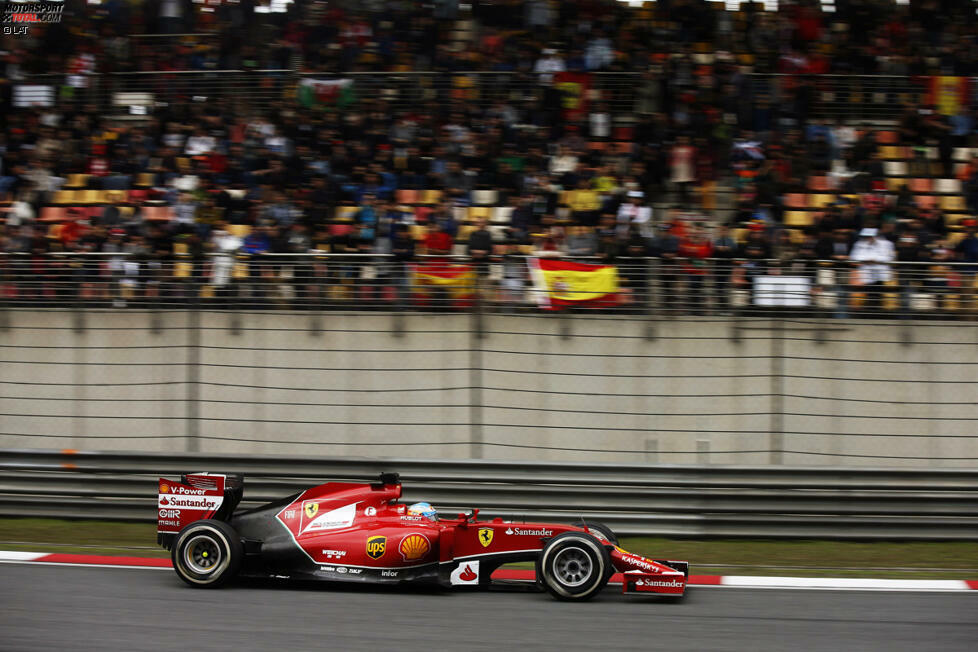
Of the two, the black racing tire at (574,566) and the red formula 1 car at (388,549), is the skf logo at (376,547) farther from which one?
the black racing tire at (574,566)

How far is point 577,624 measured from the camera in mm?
6051

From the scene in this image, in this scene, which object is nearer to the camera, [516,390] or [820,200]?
→ [516,390]

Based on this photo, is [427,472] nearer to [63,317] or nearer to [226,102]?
[63,317]

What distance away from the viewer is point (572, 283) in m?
9.66

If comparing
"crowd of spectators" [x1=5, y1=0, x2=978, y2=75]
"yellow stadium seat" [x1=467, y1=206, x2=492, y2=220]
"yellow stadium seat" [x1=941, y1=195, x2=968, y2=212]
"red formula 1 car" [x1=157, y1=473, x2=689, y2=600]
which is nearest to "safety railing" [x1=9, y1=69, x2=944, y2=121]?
"crowd of spectators" [x1=5, y1=0, x2=978, y2=75]

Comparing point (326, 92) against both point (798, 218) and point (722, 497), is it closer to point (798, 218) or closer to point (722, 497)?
point (798, 218)

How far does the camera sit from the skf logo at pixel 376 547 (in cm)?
678

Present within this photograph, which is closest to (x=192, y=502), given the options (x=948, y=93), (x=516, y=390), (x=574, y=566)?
(x=574, y=566)

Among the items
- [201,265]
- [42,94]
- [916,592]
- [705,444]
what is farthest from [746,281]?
[42,94]

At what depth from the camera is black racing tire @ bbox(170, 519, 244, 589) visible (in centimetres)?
685

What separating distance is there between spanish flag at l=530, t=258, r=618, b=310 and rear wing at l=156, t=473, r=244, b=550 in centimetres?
363

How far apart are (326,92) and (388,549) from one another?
7582mm

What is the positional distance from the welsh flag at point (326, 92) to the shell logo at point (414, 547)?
7270 millimetres

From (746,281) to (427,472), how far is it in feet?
10.7
